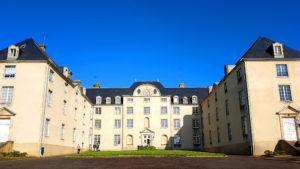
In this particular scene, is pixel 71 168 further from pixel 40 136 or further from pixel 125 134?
pixel 125 134

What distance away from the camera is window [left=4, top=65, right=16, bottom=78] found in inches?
926

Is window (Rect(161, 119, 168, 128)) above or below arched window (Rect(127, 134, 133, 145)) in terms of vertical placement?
above

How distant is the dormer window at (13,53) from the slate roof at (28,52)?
0.38 m

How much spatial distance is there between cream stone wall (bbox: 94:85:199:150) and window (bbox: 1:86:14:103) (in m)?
21.7

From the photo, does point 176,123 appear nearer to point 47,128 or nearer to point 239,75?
point 239,75

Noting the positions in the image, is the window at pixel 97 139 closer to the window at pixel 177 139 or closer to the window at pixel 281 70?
the window at pixel 177 139

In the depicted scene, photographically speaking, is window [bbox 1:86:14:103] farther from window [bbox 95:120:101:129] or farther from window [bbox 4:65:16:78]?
window [bbox 95:120:101:129]

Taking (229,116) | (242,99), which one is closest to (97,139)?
(229,116)

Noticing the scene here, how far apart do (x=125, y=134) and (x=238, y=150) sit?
22.6 metres

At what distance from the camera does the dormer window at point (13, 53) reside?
78.2 feet

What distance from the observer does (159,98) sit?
145ft

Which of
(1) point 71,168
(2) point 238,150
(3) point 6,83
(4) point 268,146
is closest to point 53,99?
(3) point 6,83

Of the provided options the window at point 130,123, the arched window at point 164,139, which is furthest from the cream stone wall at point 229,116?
the window at point 130,123

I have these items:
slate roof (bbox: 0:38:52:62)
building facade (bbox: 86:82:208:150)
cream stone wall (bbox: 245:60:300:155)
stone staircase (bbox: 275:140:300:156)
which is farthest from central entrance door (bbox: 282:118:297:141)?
slate roof (bbox: 0:38:52:62)
